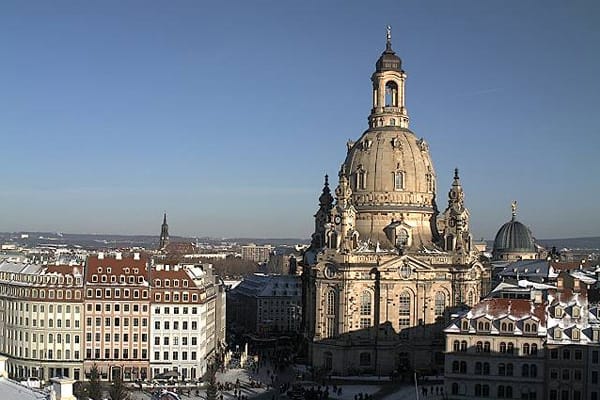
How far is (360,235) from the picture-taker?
14325cm

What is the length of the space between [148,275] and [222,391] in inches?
756

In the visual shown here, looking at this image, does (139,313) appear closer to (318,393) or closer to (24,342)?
(24,342)

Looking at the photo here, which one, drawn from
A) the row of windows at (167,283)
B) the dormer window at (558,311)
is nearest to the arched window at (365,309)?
the row of windows at (167,283)

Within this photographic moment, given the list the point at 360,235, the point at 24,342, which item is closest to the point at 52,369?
the point at 24,342

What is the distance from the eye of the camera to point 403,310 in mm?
136875

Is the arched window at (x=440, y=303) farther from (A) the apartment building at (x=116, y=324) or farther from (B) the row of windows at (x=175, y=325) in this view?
(A) the apartment building at (x=116, y=324)

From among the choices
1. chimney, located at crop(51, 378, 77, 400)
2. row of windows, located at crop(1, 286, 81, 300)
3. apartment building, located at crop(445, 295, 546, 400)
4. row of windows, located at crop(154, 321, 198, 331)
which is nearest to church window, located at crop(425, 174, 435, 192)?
apartment building, located at crop(445, 295, 546, 400)

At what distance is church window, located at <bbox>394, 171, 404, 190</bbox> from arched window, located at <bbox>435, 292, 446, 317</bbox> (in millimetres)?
17308

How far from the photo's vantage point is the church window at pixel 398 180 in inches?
5655

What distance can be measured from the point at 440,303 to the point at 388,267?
10.1m

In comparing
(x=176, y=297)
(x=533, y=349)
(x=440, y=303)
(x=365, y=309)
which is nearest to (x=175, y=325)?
(x=176, y=297)

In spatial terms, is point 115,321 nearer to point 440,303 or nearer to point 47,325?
point 47,325

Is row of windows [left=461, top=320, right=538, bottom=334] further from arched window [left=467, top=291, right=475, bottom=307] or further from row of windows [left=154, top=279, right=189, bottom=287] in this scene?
row of windows [left=154, top=279, right=189, bottom=287]

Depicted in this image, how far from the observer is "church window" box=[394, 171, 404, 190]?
144 meters
